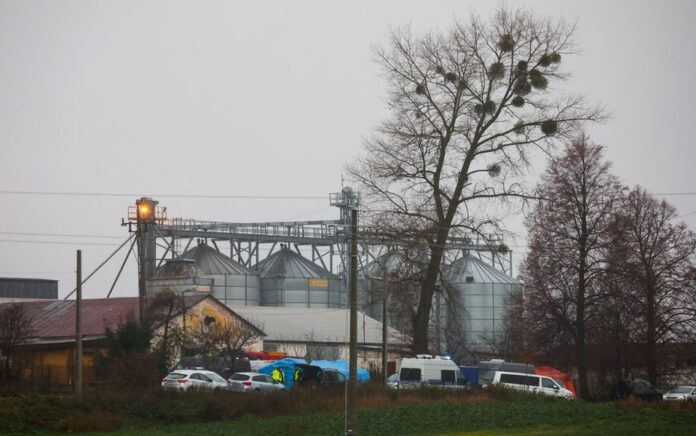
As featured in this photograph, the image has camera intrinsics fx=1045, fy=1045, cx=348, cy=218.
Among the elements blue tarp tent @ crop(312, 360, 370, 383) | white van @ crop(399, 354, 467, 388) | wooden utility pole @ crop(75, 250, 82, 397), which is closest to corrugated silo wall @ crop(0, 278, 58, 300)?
blue tarp tent @ crop(312, 360, 370, 383)

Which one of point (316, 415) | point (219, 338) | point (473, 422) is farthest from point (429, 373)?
point (219, 338)

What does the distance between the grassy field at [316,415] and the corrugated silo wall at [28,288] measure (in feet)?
233

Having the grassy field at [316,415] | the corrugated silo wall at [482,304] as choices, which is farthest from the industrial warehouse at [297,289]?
the grassy field at [316,415]

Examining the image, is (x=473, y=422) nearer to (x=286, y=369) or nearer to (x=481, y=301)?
(x=286, y=369)

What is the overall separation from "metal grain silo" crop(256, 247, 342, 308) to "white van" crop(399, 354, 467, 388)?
43635mm

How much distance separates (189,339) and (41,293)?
52.5 meters

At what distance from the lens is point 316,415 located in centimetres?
3644

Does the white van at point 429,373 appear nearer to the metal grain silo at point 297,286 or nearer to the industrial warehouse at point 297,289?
the industrial warehouse at point 297,289

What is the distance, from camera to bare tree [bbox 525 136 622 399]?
4644cm

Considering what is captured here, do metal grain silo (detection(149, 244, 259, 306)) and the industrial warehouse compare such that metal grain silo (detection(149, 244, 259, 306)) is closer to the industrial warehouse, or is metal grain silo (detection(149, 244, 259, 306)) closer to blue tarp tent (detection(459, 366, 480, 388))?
the industrial warehouse

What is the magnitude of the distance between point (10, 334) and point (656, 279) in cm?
3158

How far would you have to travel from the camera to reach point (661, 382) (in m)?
60.6

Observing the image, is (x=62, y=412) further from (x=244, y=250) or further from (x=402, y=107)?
(x=244, y=250)

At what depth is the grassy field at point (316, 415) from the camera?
3167cm
